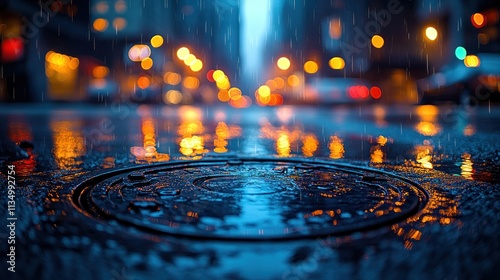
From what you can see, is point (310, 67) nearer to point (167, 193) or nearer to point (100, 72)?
point (100, 72)

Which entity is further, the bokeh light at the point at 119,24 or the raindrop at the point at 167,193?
the bokeh light at the point at 119,24

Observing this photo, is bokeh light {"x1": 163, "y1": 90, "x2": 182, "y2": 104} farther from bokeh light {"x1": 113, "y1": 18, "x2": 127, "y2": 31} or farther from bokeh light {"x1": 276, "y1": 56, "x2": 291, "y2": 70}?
bokeh light {"x1": 276, "y1": 56, "x2": 291, "y2": 70}

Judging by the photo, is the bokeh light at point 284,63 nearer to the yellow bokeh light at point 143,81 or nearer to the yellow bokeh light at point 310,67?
the yellow bokeh light at point 310,67

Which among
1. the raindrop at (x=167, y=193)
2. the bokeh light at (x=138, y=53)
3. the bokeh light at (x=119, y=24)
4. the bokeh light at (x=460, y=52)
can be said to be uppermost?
the bokeh light at (x=119, y=24)

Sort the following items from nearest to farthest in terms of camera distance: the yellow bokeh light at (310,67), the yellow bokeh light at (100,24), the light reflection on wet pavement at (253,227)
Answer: the light reflection on wet pavement at (253,227) → the yellow bokeh light at (100,24) → the yellow bokeh light at (310,67)

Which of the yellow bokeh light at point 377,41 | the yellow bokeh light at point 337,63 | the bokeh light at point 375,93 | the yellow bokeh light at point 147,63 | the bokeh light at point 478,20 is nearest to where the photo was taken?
the bokeh light at point 478,20

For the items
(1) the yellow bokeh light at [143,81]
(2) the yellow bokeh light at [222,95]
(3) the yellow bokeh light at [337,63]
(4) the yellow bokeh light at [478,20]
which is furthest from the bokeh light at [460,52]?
(2) the yellow bokeh light at [222,95]

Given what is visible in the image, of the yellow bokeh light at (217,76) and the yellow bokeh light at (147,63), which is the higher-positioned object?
the yellow bokeh light at (217,76)

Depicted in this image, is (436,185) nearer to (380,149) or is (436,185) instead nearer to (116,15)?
(380,149)
